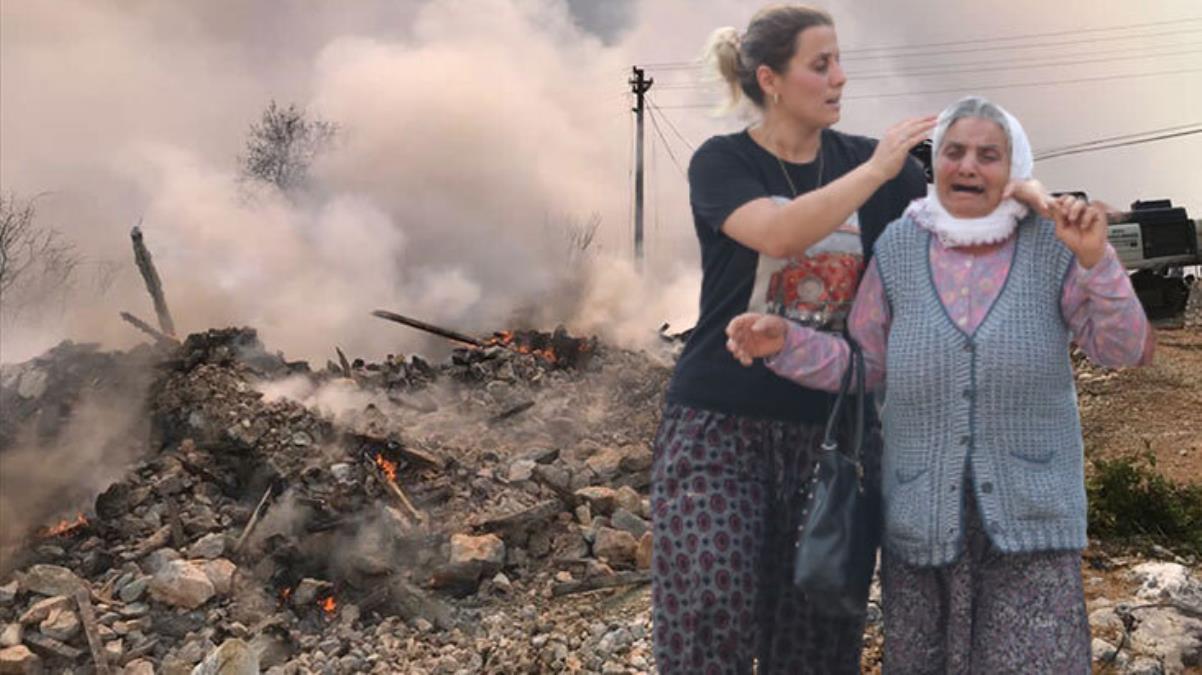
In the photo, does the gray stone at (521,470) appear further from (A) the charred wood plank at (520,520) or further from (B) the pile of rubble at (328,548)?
(A) the charred wood plank at (520,520)

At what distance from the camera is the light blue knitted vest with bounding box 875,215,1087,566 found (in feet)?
6.20

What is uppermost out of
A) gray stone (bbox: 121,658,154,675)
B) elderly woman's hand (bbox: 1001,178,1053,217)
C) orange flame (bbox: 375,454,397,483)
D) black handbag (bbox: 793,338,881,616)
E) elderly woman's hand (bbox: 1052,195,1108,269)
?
elderly woman's hand (bbox: 1001,178,1053,217)

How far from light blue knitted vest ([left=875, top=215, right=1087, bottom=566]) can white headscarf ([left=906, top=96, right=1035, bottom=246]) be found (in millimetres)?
51

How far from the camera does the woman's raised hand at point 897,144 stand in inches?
73.0

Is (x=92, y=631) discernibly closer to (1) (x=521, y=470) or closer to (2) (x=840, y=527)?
(1) (x=521, y=470)

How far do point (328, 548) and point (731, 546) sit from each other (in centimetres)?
582

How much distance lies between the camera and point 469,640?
19.9 ft

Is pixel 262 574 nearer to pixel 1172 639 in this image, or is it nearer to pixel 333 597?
pixel 333 597

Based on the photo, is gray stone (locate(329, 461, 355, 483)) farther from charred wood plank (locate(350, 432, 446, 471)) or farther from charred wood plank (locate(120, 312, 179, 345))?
charred wood plank (locate(120, 312, 179, 345))

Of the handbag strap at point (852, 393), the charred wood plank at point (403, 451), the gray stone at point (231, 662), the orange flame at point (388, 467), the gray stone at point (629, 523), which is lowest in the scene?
the gray stone at point (231, 662)

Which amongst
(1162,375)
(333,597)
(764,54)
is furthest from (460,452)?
(1162,375)

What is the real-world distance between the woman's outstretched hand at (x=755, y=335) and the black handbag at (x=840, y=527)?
0.18 meters

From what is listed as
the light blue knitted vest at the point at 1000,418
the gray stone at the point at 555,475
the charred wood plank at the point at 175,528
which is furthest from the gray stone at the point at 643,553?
the light blue knitted vest at the point at 1000,418

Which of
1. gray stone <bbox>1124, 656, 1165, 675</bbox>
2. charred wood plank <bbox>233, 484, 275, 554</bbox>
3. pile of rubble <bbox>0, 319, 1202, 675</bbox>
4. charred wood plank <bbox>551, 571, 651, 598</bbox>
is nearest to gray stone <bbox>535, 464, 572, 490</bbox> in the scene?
pile of rubble <bbox>0, 319, 1202, 675</bbox>
